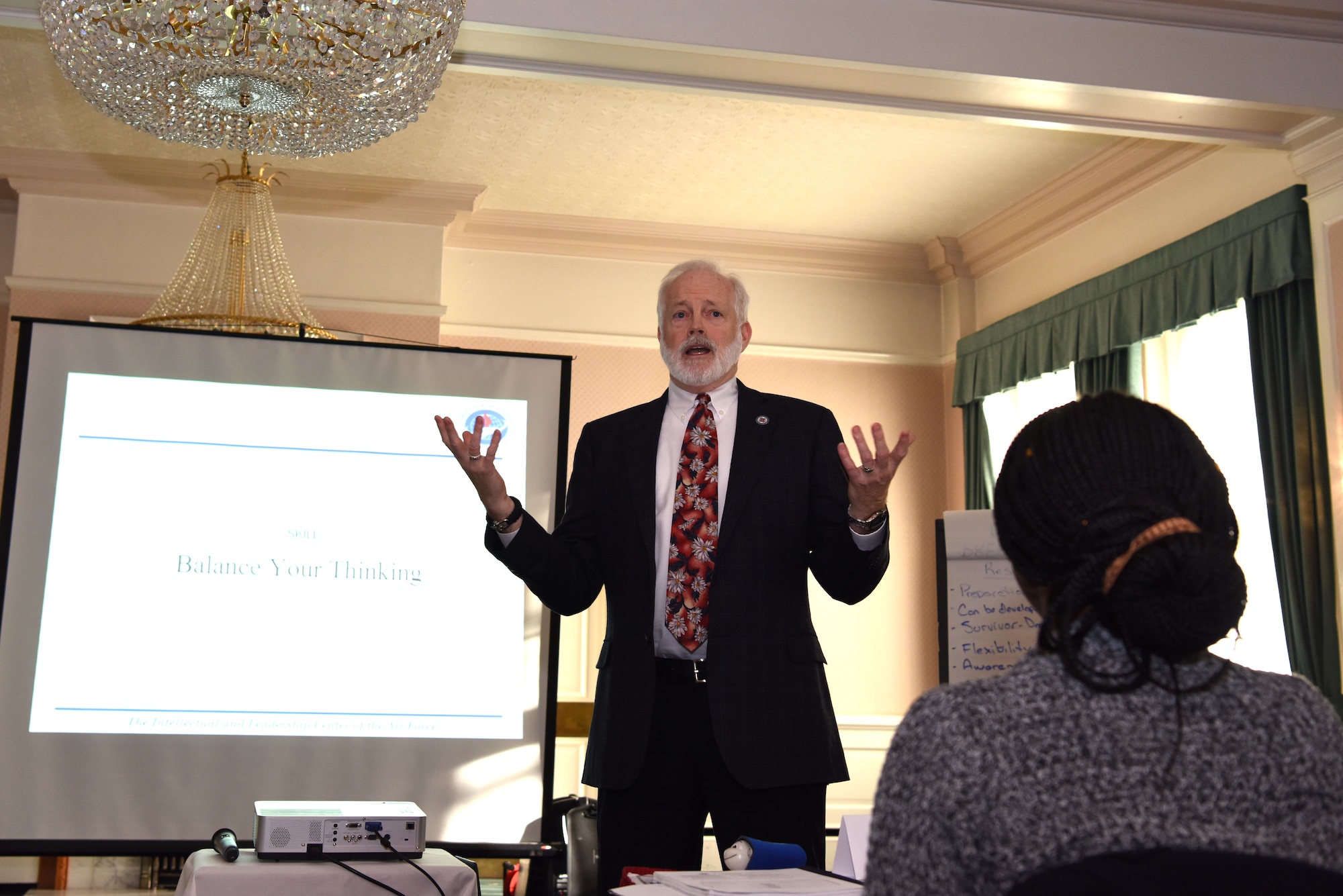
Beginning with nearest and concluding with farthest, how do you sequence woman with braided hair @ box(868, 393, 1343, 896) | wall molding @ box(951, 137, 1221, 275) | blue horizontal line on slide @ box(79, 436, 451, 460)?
woman with braided hair @ box(868, 393, 1343, 896)
blue horizontal line on slide @ box(79, 436, 451, 460)
wall molding @ box(951, 137, 1221, 275)

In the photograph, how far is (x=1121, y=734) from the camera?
81 cm

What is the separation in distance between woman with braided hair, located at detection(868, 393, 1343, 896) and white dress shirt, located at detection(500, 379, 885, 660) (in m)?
1.16

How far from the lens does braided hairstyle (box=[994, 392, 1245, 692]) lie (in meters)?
0.83

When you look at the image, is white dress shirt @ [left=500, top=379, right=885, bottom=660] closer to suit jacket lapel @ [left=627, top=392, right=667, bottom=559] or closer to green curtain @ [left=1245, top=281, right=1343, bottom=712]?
suit jacket lapel @ [left=627, top=392, right=667, bottom=559]

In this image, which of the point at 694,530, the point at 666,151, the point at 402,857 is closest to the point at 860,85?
the point at 666,151

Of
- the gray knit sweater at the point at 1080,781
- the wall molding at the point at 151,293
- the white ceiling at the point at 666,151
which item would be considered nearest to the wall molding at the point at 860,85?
the white ceiling at the point at 666,151

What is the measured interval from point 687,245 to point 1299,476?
10.3ft

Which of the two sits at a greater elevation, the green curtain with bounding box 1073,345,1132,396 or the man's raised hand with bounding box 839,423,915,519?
the green curtain with bounding box 1073,345,1132,396

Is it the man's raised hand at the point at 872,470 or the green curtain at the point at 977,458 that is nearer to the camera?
the man's raised hand at the point at 872,470

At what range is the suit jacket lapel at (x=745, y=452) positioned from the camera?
2207 mm

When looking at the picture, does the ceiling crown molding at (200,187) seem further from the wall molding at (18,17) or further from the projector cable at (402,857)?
the projector cable at (402,857)

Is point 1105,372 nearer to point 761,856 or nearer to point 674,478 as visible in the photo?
point 674,478

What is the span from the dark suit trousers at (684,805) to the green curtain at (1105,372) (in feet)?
10.5

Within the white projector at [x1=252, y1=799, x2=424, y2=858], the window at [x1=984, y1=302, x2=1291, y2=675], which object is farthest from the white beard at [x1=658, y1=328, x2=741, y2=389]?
the window at [x1=984, y1=302, x2=1291, y2=675]
